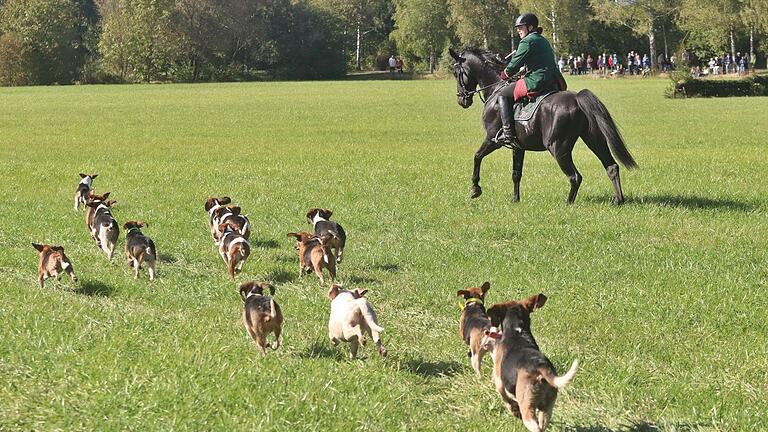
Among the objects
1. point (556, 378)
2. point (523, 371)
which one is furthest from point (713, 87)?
point (556, 378)

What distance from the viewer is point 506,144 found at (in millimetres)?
16094

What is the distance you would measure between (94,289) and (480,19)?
314ft

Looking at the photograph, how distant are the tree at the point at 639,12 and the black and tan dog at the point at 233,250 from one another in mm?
83503

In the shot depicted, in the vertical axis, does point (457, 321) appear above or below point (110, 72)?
below

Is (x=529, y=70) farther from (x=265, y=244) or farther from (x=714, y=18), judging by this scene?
(x=714, y=18)

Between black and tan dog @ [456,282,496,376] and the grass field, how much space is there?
0.78 ft

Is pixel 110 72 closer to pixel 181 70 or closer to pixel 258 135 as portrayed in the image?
pixel 181 70

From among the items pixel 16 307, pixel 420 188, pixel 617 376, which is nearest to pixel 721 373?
pixel 617 376

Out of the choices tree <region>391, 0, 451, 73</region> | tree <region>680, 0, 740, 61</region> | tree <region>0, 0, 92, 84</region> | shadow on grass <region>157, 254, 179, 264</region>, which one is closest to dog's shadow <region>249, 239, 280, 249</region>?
shadow on grass <region>157, 254, 179, 264</region>

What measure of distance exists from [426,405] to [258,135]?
24371mm

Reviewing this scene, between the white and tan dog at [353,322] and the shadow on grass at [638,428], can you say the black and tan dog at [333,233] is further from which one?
the shadow on grass at [638,428]

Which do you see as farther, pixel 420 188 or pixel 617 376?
pixel 420 188

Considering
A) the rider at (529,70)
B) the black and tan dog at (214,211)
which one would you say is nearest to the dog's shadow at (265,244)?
the black and tan dog at (214,211)

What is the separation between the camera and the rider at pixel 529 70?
15453mm
